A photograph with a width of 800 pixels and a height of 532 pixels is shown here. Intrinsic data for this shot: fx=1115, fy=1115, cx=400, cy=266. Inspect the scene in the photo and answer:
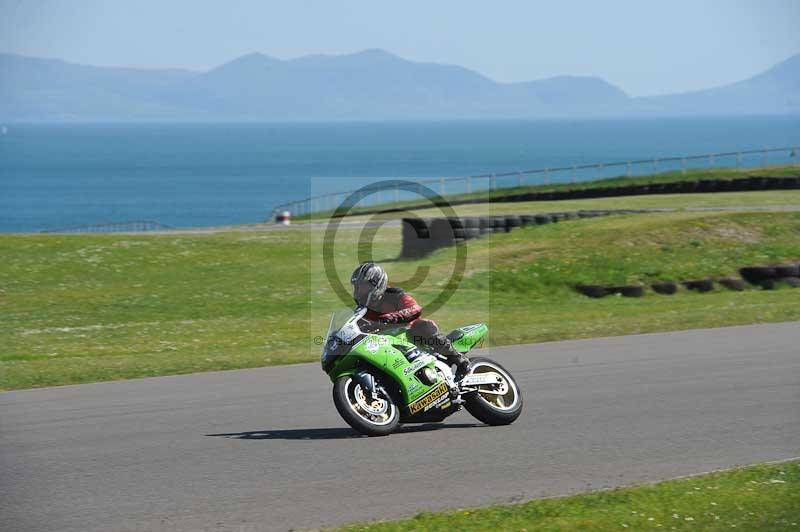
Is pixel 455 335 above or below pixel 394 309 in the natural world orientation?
below

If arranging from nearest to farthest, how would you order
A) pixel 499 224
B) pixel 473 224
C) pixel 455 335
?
pixel 455 335 → pixel 473 224 → pixel 499 224

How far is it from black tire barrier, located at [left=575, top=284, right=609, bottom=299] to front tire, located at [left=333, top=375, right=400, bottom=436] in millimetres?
14885

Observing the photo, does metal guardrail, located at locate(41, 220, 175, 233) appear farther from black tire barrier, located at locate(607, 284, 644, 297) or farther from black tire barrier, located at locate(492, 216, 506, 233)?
black tire barrier, located at locate(607, 284, 644, 297)

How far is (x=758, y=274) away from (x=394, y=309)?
16345 mm

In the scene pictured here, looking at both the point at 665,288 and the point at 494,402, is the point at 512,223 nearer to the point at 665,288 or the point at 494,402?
the point at 665,288

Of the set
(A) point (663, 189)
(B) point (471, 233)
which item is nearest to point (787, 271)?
(B) point (471, 233)

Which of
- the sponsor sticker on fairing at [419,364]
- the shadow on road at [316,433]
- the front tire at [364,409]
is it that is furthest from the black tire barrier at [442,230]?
Result: the front tire at [364,409]

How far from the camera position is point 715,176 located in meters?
52.6

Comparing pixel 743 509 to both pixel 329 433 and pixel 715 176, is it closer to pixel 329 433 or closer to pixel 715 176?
pixel 329 433

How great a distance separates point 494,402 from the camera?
36.1 ft

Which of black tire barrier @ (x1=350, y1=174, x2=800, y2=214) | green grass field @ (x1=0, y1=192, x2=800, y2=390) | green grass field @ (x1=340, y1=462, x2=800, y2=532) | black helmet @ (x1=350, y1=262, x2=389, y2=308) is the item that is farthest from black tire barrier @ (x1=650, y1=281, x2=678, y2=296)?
black tire barrier @ (x1=350, y1=174, x2=800, y2=214)

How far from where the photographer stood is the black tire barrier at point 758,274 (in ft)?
81.0

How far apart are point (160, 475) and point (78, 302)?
16.7m

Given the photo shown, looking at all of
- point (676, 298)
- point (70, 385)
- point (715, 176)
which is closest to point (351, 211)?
point (715, 176)
